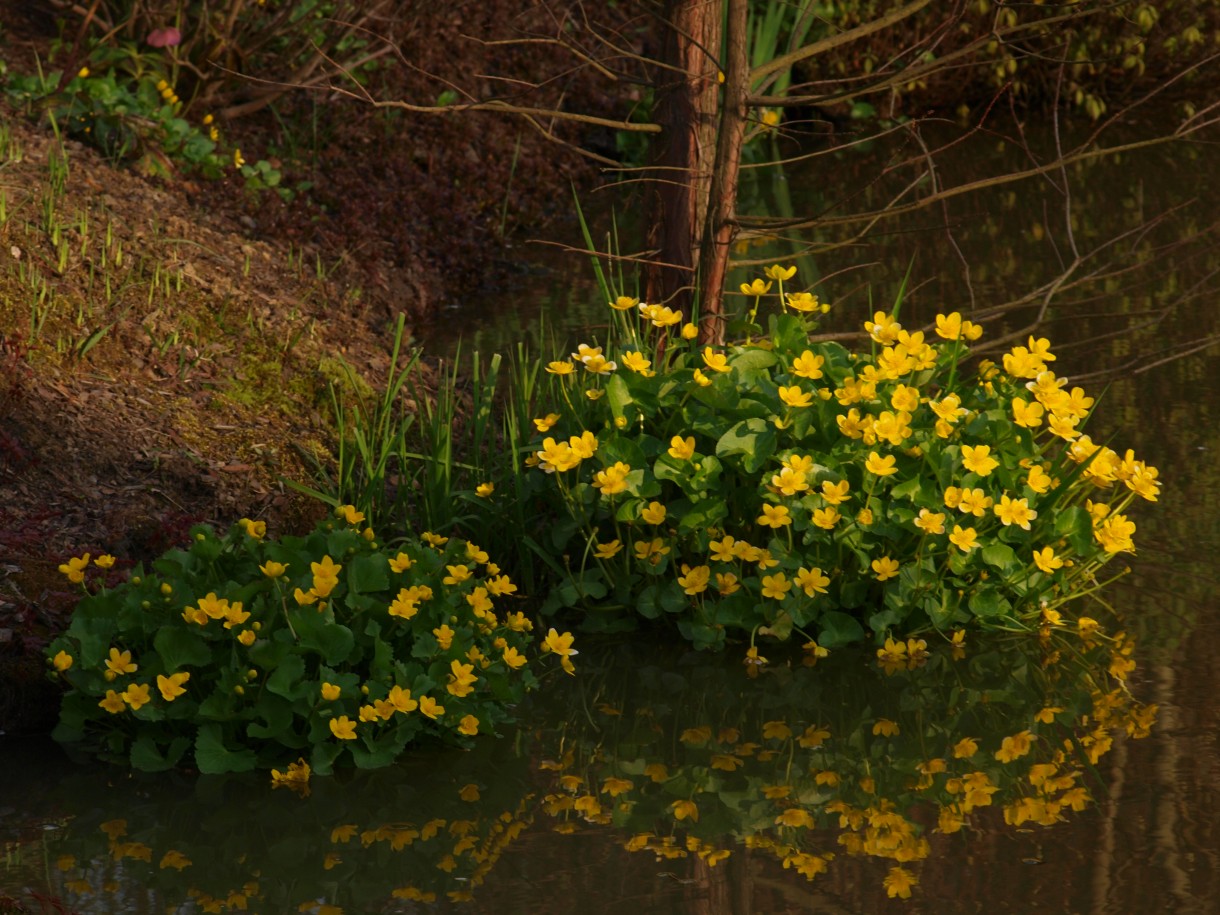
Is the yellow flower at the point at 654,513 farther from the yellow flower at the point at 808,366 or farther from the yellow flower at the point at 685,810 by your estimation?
the yellow flower at the point at 685,810

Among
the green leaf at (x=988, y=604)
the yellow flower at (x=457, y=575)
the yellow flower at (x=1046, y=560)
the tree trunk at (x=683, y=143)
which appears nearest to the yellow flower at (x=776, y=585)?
the green leaf at (x=988, y=604)

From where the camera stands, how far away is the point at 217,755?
12.0 feet

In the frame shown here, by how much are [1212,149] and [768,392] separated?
23.7 ft

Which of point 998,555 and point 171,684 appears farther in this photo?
point 998,555

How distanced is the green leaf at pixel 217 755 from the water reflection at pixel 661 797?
0.08 meters

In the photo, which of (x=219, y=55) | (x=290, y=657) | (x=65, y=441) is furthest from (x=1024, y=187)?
(x=290, y=657)

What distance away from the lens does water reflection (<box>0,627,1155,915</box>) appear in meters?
3.29

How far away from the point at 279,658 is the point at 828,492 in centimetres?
139

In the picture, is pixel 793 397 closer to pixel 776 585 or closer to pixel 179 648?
pixel 776 585

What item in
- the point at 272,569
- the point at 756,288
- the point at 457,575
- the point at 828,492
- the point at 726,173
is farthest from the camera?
the point at 726,173

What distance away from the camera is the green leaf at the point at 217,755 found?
363 centimetres

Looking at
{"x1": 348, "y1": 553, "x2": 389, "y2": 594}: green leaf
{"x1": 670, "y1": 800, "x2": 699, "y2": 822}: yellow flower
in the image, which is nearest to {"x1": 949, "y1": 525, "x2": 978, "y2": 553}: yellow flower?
{"x1": 670, "y1": 800, "x2": 699, "y2": 822}: yellow flower

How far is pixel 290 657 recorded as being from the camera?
3.62 metres

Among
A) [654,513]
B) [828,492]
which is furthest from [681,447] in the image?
[828,492]
